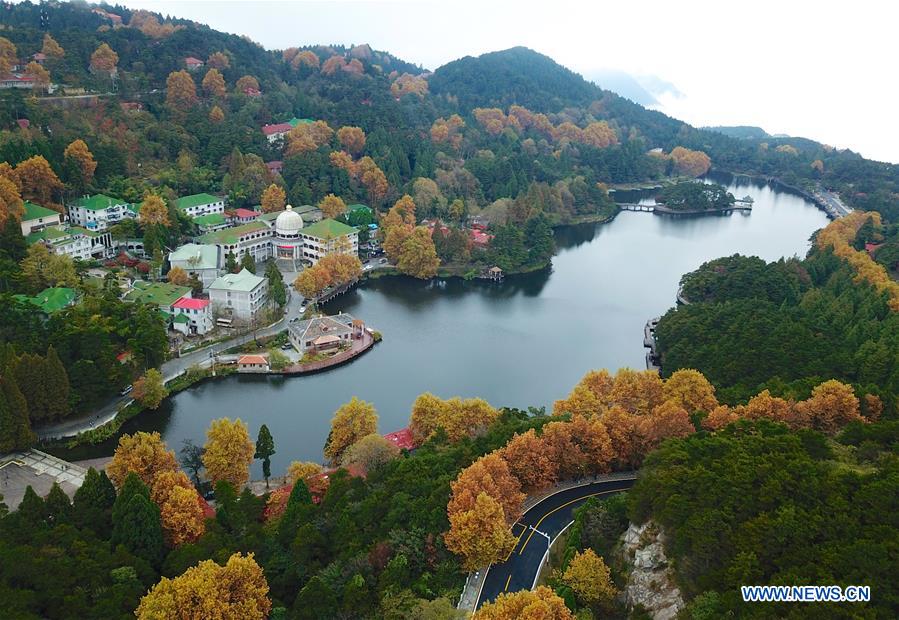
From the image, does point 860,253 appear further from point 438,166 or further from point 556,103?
point 556,103

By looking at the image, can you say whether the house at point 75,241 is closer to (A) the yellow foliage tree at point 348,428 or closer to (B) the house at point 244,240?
(B) the house at point 244,240

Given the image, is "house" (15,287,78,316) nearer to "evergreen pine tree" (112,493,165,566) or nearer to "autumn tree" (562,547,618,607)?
"evergreen pine tree" (112,493,165,566)

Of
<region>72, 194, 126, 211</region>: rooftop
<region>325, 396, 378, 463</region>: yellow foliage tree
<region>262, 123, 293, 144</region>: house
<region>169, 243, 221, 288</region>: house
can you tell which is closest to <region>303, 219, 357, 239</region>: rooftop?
<region>169, 243, 221, 288</region>: house

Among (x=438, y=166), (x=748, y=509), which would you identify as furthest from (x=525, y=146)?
(x=748, y=509)

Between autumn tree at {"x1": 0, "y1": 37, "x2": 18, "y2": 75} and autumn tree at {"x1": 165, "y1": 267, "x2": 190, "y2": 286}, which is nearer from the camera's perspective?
autumn tree at {"x1": 165, "y1": 267, "x2": 190, "y2": 286}

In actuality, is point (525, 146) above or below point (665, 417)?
above

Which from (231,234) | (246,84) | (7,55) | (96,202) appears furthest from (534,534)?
(246,84)

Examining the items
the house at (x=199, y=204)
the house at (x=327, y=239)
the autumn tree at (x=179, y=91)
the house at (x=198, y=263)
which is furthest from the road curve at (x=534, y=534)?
the autumn tree at (x=179, y=91)
